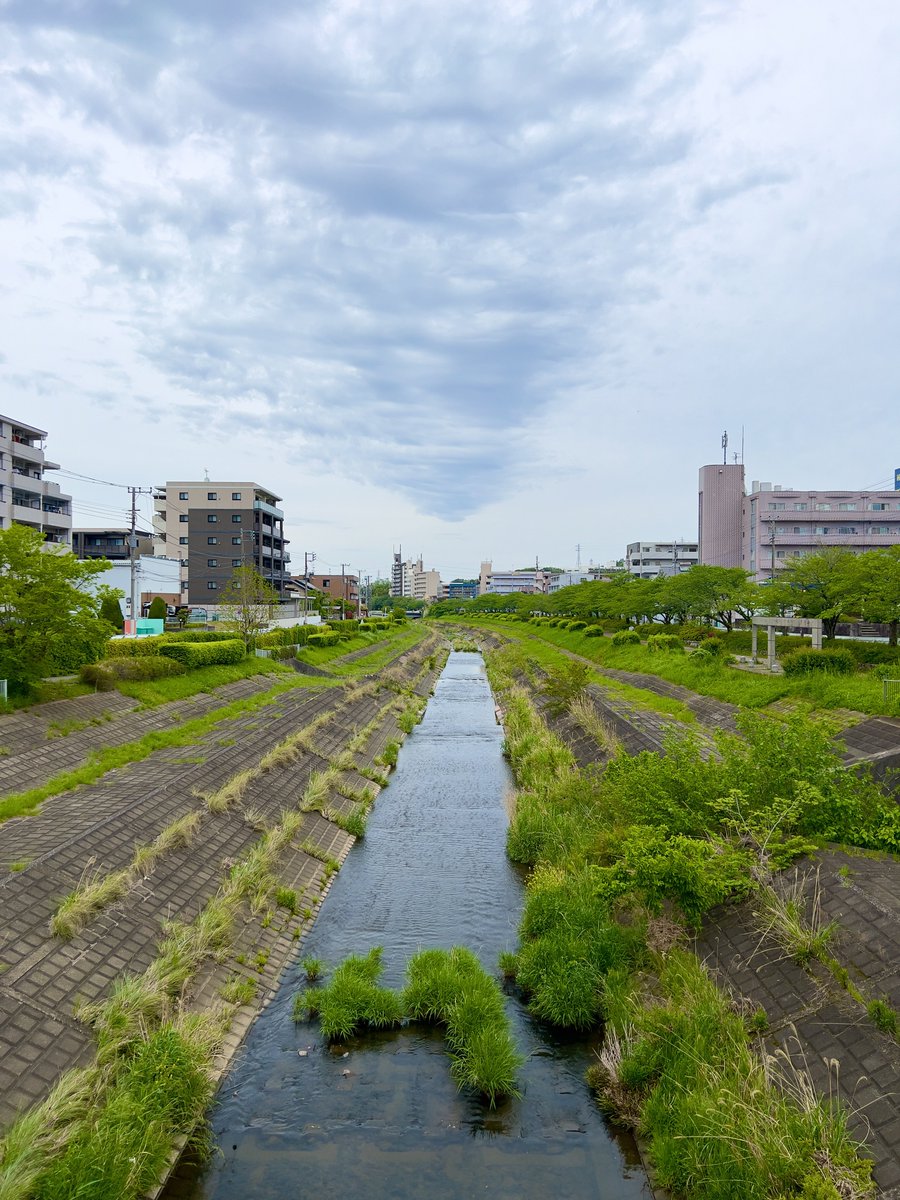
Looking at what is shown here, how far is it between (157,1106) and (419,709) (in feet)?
113

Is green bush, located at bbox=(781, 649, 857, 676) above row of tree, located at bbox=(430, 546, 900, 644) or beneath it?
beneath

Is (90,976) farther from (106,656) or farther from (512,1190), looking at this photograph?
(106,656)

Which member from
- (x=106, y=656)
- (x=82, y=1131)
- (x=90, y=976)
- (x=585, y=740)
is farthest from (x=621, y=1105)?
(x=106, y=656)

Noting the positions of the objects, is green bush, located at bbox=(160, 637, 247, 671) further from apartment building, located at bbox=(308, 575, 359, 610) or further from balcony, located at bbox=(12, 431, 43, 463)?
apartment building, located at bbox=(308, 575, 359, 610)

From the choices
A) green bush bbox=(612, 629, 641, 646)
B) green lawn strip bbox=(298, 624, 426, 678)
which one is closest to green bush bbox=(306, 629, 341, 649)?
green lawn strip bbox=(298, 624, 426, 678)

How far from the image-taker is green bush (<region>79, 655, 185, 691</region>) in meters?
25.8

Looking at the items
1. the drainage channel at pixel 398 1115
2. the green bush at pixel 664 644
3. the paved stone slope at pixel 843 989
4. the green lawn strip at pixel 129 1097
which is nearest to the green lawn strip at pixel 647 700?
the green bush at pixel 664 644

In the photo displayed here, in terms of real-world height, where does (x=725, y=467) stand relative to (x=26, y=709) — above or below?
above

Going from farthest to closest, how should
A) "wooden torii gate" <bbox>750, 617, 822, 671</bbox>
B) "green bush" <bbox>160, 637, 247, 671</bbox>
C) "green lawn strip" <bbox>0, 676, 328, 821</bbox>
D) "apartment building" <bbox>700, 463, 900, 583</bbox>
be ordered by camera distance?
1. "apartment building" <bbox>700, 463, 900, 583</bbox>
2. "green bush" <bbox>160, 637, 247, 671</bbox>
3. "wooden torii gate" <bbox>750, 617, 822, 671</bbox>
4. "green lawn strip" <bbox>0, 676, 328, 821</bbox>

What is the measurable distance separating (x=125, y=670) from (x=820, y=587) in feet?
119

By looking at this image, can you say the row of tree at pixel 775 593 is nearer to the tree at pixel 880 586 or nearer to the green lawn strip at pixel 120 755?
the tree at pixel 880 586

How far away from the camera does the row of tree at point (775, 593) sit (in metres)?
36.9

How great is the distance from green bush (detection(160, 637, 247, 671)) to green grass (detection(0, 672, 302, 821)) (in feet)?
9.96

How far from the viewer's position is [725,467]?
3770 inches
